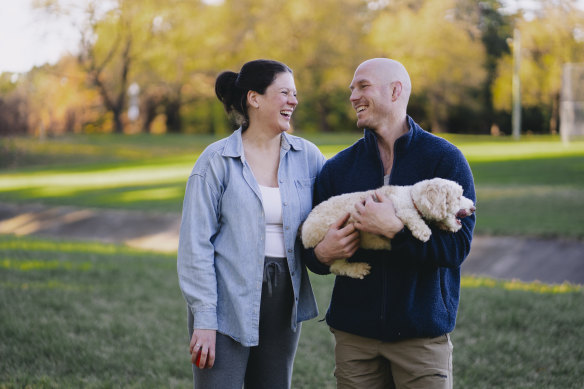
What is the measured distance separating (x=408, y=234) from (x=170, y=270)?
6.90 metres

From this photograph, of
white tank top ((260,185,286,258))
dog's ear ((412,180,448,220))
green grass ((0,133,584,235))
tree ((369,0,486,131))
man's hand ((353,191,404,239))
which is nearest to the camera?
dog's ear ((412,180,448,220))

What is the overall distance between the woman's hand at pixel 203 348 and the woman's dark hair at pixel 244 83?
1.16 m

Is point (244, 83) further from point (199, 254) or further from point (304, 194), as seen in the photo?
point (199, 254)

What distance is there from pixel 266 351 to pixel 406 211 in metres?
1.14

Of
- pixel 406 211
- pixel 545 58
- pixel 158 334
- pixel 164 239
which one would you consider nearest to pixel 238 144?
pixel 406 211

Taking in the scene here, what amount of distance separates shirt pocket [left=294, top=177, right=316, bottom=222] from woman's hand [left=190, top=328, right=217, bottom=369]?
80cm

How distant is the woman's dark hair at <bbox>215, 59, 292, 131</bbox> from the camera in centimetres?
324

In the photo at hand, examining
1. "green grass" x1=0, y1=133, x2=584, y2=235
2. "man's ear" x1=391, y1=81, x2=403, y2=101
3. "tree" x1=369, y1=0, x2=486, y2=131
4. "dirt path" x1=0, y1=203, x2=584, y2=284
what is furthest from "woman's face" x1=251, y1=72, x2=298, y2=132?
"tree" x1=369, y1=0, x2=486, y2=131

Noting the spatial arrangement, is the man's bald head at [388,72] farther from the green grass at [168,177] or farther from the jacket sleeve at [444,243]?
the green grass at [168,177]

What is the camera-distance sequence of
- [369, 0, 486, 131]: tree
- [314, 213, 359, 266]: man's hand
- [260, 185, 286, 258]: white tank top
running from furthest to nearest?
[369, 0, 486, 131]: tree, [260, 185, 286, 258]: white tank top, [314, 213, 359, 266]: man's hand

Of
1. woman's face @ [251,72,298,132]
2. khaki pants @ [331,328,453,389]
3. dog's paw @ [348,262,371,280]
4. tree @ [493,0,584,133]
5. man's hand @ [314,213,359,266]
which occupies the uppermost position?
tree @ [493,0,584,133]

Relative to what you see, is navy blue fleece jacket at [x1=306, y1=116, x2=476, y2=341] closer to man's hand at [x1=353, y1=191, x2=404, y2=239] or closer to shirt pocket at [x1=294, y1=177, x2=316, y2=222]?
man's hand at [x1=353, y1=191, x2=404, y2=239]

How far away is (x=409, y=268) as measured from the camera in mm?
3000

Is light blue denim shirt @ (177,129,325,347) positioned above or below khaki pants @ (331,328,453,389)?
above
